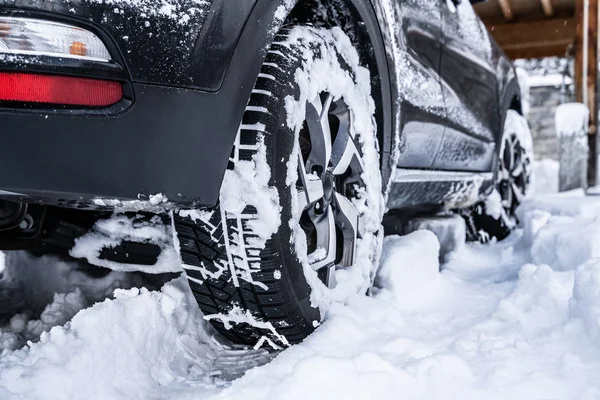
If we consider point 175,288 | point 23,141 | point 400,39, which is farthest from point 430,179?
point 23,141

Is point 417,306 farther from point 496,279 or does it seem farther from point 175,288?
point 175,288

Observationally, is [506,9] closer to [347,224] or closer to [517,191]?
[517,191]

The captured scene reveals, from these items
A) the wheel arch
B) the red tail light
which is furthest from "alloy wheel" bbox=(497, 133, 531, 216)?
the red tail light

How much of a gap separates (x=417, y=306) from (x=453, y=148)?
3.07 feet

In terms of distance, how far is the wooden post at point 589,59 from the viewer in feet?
21.7

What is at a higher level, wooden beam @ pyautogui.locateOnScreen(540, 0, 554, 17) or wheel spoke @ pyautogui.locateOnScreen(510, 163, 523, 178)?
wooden beam @ pyautogui.locateOnScreen(540, 0, 554, 17)

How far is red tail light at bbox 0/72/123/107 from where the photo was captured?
100 cm

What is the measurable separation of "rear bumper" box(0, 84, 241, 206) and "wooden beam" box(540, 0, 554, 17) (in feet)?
27.0

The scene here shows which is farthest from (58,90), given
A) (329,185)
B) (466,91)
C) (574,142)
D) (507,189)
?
(574,142)

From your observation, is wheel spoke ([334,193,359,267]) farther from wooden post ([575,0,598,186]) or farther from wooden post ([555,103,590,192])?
wooden post ([575,0,598,186])

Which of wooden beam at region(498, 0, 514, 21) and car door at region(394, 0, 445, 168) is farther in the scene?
wooden beam at region(498, 0, 514, 21)

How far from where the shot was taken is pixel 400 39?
6.36 feet

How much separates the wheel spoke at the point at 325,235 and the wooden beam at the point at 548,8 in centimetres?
778

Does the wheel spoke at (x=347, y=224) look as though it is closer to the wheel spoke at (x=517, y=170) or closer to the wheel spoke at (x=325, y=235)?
the wheel spoke at (x=325, y=235)
